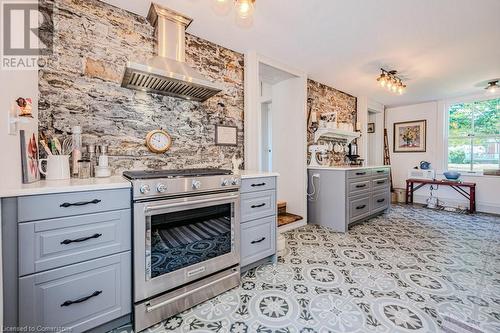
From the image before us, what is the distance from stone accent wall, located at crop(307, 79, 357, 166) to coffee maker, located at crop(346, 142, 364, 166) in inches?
5.3

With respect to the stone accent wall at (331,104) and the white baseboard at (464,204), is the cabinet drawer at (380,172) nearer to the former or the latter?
the stone accent wall at (331,104)

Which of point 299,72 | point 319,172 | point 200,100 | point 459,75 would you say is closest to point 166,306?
point 200,100

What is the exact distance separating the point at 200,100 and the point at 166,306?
1.89 m

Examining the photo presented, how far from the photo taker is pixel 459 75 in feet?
11.6

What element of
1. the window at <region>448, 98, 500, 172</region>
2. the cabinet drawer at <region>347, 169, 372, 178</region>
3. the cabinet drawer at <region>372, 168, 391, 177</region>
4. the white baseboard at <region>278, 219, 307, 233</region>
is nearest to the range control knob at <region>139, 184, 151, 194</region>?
the white baseboard at <region>278, 219, 307, 233</region>

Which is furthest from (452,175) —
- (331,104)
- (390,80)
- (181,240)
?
(181,240)

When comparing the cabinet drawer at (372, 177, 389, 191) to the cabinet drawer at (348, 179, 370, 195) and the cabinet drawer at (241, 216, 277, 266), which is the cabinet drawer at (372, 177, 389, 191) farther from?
the cabinet drawer at (241, 216, 277, 266)

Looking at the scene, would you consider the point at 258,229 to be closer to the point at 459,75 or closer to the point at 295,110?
the point at 295,110

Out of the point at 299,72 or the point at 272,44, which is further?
the point at 299,72

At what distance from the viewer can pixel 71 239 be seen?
4.10 feet

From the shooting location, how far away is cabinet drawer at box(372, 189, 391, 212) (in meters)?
3.79

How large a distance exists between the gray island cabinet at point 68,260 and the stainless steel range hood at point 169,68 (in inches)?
36.9

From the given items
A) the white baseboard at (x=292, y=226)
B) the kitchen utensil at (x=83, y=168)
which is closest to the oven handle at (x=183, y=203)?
the kitchen utensil at (x=83, y=168)

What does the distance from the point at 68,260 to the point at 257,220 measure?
140cm
